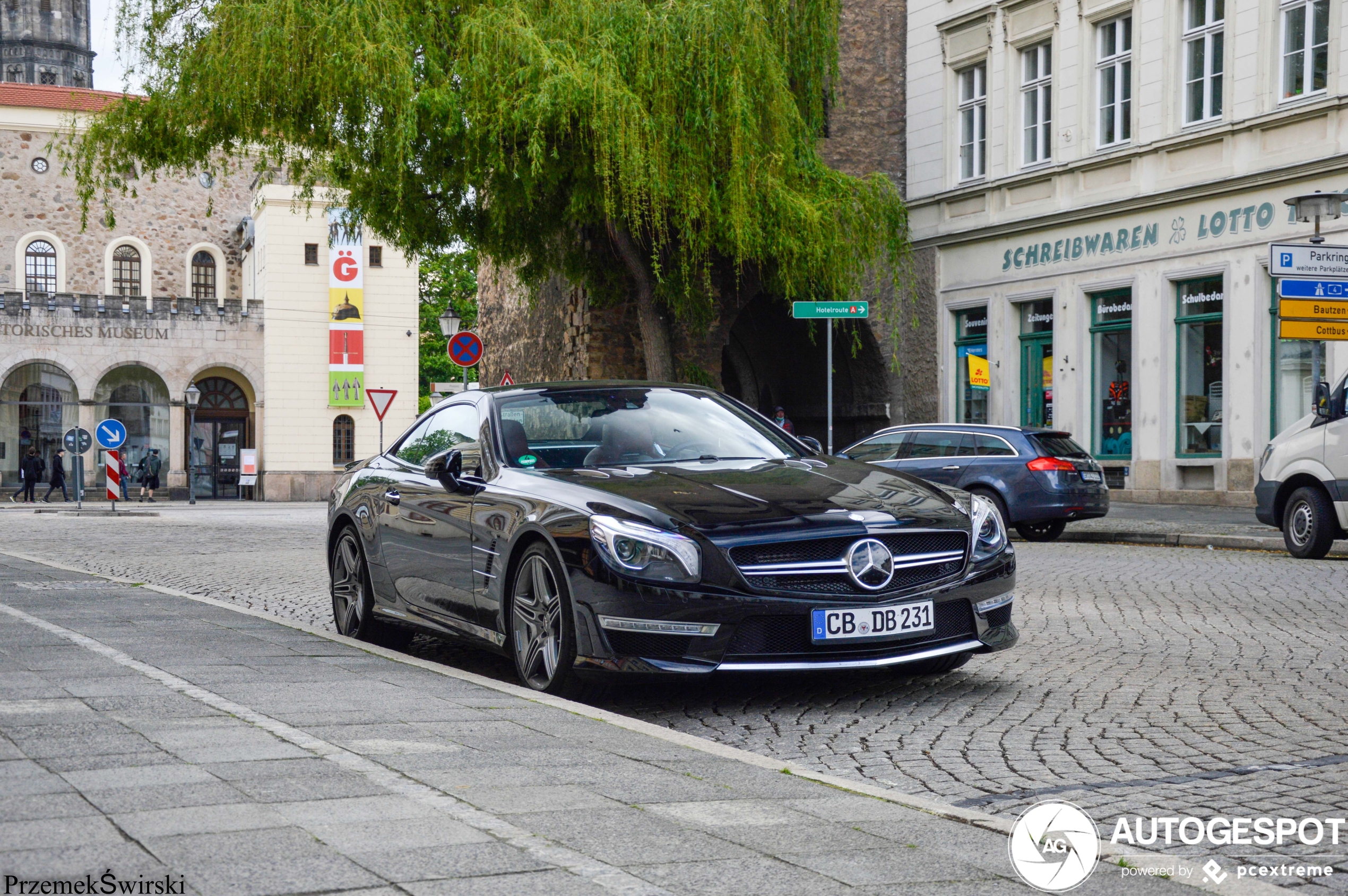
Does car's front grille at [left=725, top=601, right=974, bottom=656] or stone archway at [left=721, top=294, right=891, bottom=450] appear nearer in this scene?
car's front grille at [left=725, top=601, right=974, bottom=656]

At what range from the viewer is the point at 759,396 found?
33781 millimetres

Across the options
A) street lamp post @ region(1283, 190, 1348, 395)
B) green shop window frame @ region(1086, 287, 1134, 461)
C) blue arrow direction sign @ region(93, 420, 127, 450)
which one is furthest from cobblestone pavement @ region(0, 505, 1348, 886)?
blue arrow direction sign @ region(93, 420, 127, 450)

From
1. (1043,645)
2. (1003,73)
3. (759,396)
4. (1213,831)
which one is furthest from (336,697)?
(759,396)

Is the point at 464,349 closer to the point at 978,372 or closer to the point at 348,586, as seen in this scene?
the point at 978,372

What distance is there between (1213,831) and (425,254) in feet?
63.8

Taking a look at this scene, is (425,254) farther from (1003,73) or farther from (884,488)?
(884,488)

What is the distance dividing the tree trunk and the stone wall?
3682cm

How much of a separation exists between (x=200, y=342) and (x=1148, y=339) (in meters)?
36.8

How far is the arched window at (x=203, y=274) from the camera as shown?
60.3 metres

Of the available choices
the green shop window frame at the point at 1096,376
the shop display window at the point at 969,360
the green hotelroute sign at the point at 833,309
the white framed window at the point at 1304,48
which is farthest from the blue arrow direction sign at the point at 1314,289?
the shop display window at the point at 969,360

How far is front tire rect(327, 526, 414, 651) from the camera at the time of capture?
28.2 feet

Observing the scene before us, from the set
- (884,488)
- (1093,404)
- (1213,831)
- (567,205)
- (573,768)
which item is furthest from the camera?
(1093,404)

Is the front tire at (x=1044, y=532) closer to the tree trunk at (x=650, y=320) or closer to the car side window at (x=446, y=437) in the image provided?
the tree trunk at (x=650, y=320)

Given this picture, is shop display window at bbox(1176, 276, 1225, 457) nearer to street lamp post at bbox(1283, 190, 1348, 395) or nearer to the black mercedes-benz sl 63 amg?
street lamp post at bbox(1283, 190, 1348, 395)
